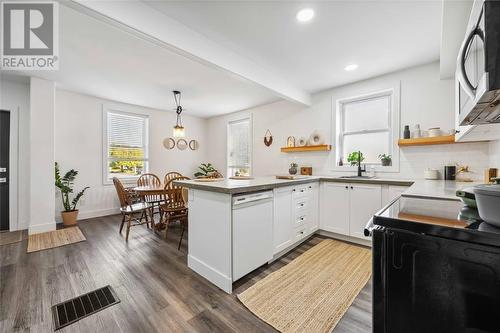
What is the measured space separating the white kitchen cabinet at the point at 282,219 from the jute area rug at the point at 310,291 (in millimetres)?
251

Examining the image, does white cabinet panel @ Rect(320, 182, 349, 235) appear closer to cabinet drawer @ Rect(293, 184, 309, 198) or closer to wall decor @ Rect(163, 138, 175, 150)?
cabinet drawer @ Rect(293, 184, 309, 198)

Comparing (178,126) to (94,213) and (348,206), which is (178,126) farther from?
(348,206)

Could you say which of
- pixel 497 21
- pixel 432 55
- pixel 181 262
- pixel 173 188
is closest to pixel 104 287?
pixel 181 262

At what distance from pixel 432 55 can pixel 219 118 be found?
4841 mm

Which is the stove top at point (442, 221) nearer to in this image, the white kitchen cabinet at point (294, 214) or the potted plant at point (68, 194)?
the white kitchen cabinet at point (294, 214)

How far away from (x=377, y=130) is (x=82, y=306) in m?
4.35

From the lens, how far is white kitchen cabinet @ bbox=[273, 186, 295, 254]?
Result: 2.48 meters

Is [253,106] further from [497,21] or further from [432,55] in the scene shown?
[497,21]

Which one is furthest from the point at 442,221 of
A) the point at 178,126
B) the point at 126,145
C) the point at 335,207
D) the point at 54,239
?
the point at 126,145

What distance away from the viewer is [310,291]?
6.39 feet

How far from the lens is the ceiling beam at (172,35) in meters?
1.68

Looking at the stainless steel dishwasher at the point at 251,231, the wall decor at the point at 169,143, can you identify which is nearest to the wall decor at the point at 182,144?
the wall decor at the point at 169,143

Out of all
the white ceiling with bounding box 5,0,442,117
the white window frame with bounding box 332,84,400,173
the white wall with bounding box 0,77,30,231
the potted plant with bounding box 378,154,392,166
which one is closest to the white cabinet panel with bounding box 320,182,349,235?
the white window frame with bounding box 332,84,400,173

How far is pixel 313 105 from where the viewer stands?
13.5 feet
